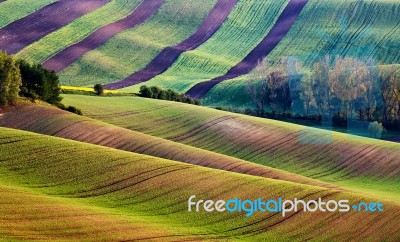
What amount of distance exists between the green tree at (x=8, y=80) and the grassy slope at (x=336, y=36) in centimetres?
3572

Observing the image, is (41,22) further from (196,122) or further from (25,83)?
(196,122)

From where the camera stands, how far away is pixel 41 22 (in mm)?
101062

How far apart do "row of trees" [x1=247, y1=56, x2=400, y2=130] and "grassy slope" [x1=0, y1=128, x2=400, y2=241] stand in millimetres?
39043

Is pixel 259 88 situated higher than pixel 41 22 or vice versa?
pixel 41 22

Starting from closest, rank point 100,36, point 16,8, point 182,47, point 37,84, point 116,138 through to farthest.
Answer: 1. point 116,138
2. point 37,84
3. point 100,36
4. point 182,47
5. point 16,8

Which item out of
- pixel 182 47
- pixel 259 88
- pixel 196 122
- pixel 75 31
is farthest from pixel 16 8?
pixel 196 122

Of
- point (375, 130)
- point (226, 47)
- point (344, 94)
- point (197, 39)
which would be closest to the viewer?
point (375, 130)

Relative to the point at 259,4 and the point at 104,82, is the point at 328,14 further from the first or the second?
the point at 104,82

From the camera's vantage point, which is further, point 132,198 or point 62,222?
point 132,198

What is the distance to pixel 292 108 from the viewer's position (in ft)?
260

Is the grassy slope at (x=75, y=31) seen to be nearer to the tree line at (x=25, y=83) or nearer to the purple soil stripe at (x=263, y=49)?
the purple soil stripe at (x=263, y=49)

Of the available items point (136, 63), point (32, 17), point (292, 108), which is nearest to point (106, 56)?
point (136, 63)

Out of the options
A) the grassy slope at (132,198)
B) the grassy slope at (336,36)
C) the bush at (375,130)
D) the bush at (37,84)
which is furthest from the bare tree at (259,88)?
the grassy slope at (132,198)

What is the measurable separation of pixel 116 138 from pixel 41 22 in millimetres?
57218
